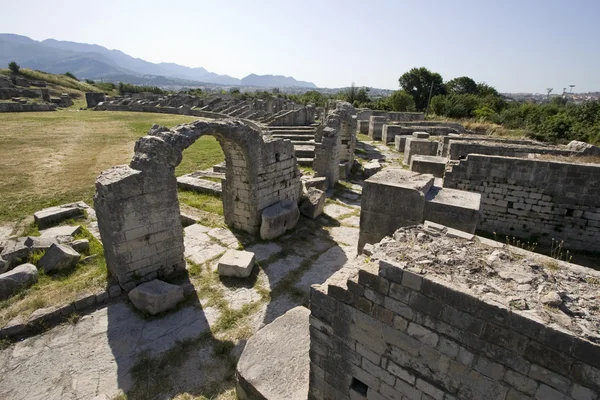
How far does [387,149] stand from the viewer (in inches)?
802

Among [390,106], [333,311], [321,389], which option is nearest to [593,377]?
[333,311]

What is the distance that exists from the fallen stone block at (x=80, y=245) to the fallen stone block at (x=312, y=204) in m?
5.57

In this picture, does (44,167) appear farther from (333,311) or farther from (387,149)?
(387,149)

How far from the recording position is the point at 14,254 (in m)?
6.57

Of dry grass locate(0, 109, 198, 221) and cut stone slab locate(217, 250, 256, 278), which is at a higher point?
dry grass locate(0, 109, 198, 221)

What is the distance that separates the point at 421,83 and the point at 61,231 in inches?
2030

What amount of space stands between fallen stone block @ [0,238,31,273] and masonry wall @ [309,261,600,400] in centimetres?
672

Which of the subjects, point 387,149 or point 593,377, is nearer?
point 593,377

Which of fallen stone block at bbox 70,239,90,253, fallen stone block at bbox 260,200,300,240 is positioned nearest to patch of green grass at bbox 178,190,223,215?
fallen stone block at bbox 260,200,300,240

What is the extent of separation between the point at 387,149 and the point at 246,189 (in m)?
14.2

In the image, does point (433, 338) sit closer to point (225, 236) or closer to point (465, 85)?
point (225, 236)

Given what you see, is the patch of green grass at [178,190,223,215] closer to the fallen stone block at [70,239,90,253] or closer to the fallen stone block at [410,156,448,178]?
the fallen stone block at [70,239,90,253]

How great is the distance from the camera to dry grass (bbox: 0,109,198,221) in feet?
34.3

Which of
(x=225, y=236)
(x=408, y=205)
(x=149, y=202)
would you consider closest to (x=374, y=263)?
(x=408, y=205)
